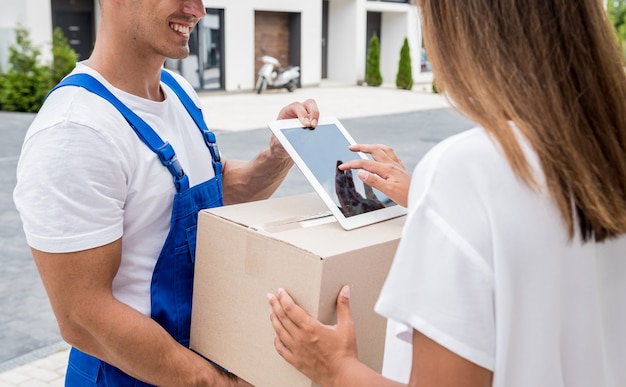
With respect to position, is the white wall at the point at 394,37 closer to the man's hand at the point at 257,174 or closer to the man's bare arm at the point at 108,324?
the man's hand at the point at 257,174

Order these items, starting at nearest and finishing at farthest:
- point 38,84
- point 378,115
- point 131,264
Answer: point 131,264, point 38,84, point 378,115

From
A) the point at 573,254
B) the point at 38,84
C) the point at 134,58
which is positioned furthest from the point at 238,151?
the point at 573,254

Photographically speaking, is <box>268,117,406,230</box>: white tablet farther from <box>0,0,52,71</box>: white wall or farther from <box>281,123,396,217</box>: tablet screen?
<box>0,0,52,71</box>: white wall

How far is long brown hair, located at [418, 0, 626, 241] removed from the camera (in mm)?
962

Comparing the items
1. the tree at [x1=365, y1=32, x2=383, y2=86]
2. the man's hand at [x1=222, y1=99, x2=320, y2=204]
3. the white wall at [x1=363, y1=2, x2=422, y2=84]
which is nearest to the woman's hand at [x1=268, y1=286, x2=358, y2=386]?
the man's hand at [x1=222, y1=99, x2=320, y2=204]

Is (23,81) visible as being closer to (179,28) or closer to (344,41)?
(344,41)

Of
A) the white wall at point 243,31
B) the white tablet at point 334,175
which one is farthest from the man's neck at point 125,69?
the white wall at point 243,31

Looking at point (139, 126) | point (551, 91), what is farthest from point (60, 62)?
point (551, 91)

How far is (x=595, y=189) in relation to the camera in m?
0.98

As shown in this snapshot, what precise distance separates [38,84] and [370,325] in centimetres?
1263

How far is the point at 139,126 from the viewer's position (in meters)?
1.51

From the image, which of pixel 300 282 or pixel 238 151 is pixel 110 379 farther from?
pixel 238 151

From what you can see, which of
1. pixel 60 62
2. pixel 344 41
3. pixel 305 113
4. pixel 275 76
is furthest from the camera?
pixel 344 41

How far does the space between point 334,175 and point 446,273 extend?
62 centimetres
